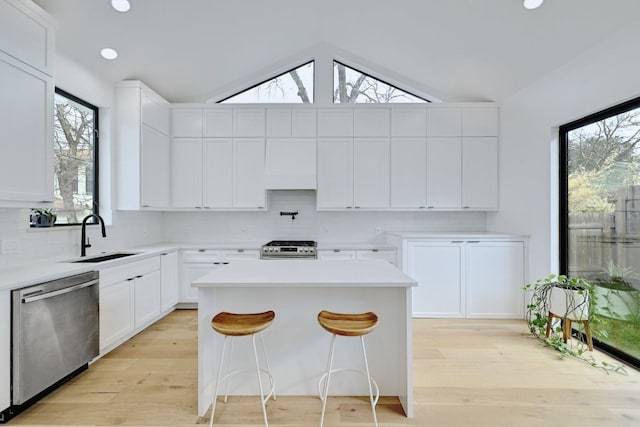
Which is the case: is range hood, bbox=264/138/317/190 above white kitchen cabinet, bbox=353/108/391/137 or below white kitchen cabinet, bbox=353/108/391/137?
below

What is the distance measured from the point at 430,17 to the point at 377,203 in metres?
2.23

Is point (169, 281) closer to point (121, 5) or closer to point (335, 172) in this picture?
point (335, 172)

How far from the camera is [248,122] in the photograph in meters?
4.49

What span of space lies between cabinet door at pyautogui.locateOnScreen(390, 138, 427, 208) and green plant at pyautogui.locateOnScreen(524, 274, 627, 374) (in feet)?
5.88

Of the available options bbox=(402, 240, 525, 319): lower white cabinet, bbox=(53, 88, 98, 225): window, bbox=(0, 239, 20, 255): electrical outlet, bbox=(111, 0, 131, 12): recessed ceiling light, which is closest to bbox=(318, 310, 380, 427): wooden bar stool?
bbox=(402, 240, 525, 319): lower white cabinet

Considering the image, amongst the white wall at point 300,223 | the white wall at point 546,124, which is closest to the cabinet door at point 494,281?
the white wall at point 546,124

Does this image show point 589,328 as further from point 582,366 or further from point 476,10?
point 476,10

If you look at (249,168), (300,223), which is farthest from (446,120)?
(249,168)

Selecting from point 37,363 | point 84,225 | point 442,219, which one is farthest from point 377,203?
point 37,363

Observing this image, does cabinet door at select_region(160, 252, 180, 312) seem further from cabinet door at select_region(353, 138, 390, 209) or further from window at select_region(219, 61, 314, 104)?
cabinet door at select_region(353, 138, 390, 209)

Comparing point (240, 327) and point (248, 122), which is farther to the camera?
point (248, 122)

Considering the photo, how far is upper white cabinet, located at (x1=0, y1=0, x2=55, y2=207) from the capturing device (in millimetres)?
2219

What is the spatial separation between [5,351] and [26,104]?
1.71 m

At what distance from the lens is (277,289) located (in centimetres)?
228
